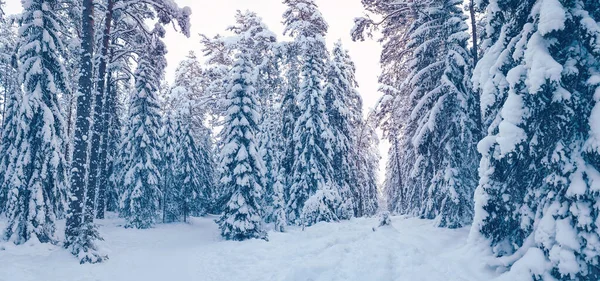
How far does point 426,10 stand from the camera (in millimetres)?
15039

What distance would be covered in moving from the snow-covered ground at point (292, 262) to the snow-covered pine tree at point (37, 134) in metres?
1.31

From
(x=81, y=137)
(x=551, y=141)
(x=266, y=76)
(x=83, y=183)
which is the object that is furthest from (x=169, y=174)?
(x=551, y=141)

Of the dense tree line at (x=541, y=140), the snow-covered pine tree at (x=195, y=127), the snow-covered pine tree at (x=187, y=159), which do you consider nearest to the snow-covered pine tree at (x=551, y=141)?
the dense tree line at (x=541, y=140)

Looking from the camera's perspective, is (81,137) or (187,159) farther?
(187,159)

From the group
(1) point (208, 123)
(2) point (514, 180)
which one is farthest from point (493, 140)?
(1) point (208, 123)

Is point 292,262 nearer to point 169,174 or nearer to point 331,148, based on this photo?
point 331,148

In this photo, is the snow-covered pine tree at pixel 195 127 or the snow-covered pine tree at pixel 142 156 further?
the snow-covered pine tree at pixel 195 127

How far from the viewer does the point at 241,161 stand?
1883cm

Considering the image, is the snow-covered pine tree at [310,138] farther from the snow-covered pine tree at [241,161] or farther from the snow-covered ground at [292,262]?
the snow-covered ground at [292,262]

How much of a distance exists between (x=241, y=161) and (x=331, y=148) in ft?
21.9

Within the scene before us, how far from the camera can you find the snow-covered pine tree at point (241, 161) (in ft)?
59.8

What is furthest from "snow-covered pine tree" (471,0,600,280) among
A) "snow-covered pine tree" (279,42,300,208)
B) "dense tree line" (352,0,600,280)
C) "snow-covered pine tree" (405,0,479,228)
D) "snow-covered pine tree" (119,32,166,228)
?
"snow-covered pine tree" (119,32,166,228)

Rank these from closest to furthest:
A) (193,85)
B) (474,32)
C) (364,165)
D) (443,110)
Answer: (474,32) → (443,110) → (364,165) → (193,85)

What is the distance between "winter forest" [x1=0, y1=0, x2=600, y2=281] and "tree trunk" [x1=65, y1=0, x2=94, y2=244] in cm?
4
